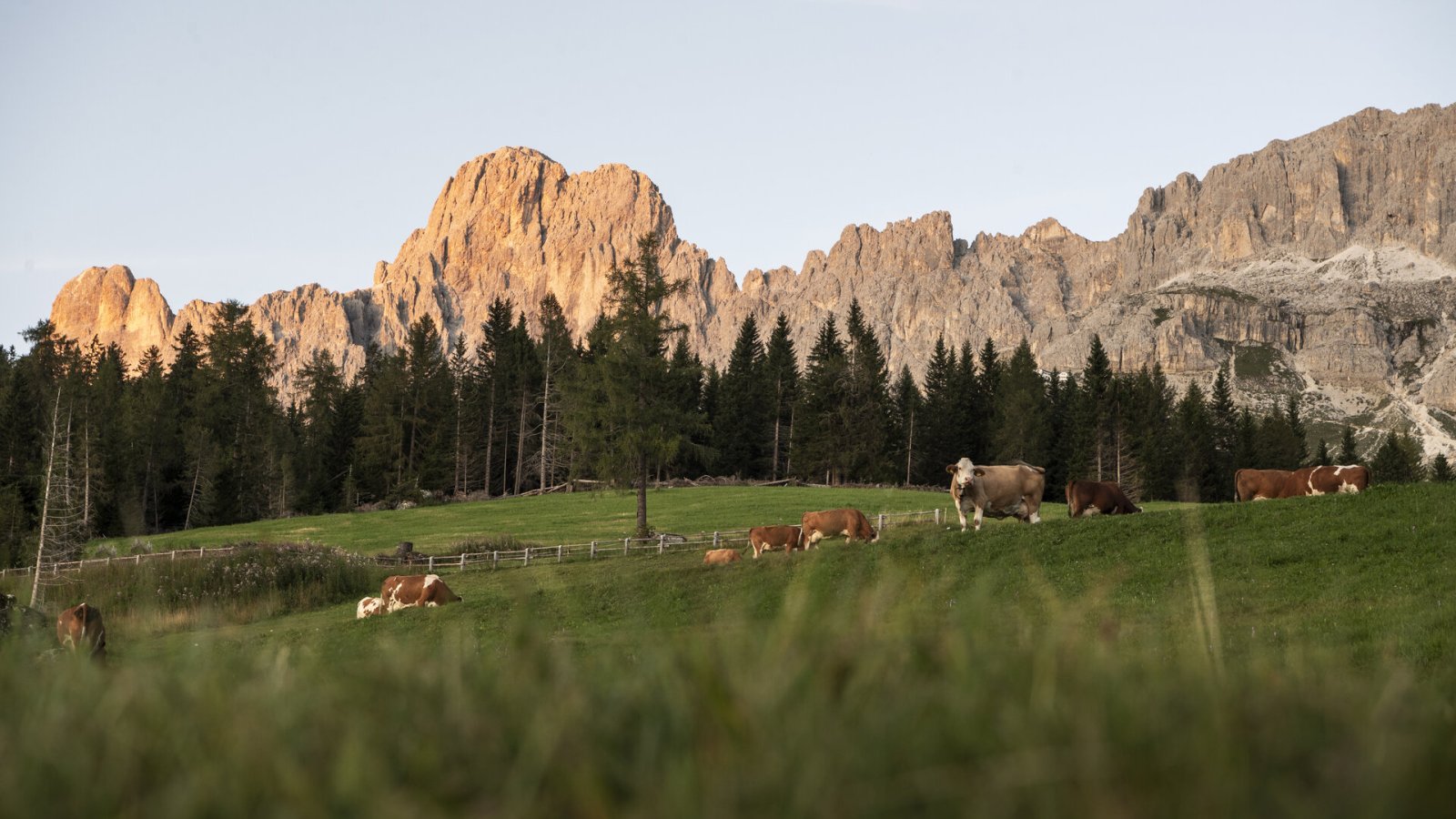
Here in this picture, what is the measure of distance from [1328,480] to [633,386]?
30.3m

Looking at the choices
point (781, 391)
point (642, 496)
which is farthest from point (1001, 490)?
point (781, 391)

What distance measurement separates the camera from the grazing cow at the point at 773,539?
32094 millimetres

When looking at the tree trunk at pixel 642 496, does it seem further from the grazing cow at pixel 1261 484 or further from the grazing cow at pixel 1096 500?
the grazing cow at pixel 1261 484

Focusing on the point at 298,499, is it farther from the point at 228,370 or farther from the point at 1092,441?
the point at 1092,441

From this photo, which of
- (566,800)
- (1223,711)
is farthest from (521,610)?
(1223,711)

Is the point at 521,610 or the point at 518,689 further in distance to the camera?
the point at 521,610

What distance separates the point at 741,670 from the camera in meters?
1.53

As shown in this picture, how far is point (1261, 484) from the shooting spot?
29.6m

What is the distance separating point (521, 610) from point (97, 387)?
89.3 metres

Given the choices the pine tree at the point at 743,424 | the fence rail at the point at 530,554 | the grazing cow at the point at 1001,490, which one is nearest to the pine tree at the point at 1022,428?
the pine tree at the point at 743,424

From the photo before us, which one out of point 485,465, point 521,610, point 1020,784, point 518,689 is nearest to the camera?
point 1020,784

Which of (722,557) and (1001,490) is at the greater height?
(1001,490)

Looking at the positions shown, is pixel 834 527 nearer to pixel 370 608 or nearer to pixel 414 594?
pixel 414 594

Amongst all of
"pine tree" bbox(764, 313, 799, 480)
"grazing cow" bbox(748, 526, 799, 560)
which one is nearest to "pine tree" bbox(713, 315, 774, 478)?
"pine tree" bbox(764, 313, 799, 480)
